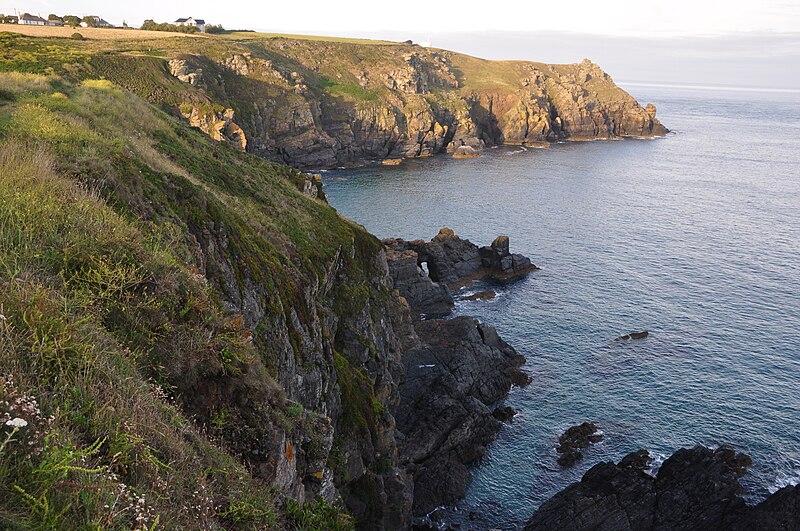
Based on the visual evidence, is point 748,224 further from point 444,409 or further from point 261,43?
point 261,43

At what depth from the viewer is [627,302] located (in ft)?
214

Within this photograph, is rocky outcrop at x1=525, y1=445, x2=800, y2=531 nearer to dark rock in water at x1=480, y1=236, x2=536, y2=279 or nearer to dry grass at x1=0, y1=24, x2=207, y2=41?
dark rock in water at x1=480, y1=236, x2=536, y2=279

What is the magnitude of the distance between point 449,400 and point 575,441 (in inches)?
389

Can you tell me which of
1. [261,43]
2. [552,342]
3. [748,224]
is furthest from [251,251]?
[261,43]

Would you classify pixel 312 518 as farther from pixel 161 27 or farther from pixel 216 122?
pixel 161 27

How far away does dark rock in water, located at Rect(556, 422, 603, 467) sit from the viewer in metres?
40.6

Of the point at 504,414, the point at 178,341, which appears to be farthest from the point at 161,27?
the point at 178,341

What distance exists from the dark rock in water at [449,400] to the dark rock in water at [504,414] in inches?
35.6

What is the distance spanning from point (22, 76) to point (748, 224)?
99764 millimetres

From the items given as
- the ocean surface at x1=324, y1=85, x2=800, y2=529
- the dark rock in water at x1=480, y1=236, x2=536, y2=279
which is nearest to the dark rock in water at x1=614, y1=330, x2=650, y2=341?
the ocean surface at x1=324, y1=85, x2=800, y2=529

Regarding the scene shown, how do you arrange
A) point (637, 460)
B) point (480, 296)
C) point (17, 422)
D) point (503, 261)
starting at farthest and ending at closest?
point (503, 261) → point (480, 296) → point (637, 460) → point (17, 422)

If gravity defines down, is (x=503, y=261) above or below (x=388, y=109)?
below

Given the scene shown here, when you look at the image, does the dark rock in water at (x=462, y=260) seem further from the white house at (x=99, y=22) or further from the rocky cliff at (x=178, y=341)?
the white house at (x=99, y=22)

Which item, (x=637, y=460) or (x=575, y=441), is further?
(x=575, y=441)
